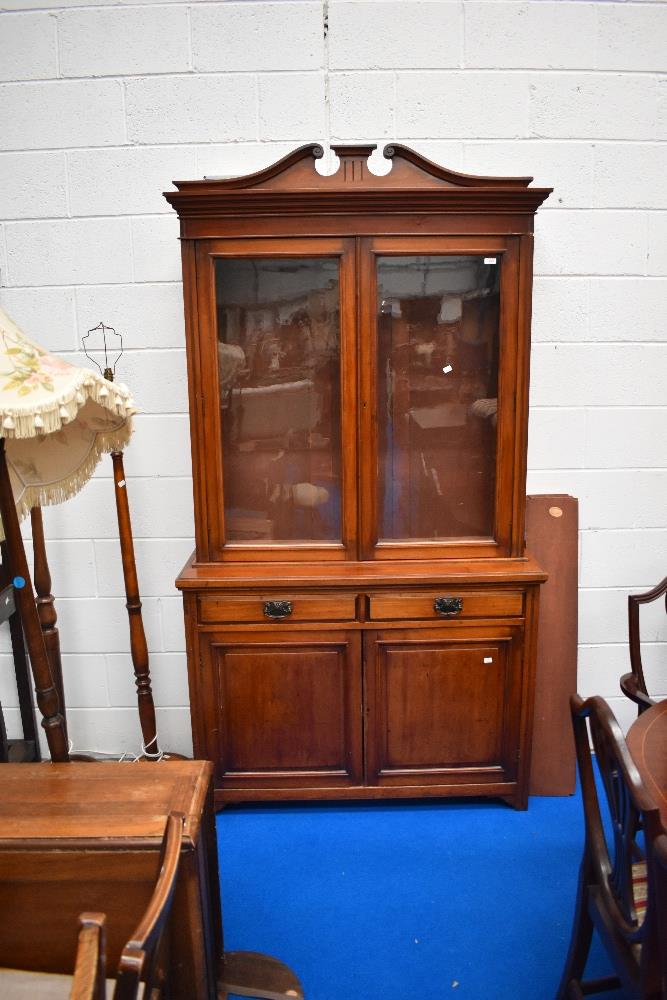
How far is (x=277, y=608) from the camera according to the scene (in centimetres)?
223

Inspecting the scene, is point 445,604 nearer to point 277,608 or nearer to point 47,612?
point 277,608

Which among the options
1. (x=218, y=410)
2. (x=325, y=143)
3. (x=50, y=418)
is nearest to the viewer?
(x=50, y=418)

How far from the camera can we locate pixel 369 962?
1814 millimetres

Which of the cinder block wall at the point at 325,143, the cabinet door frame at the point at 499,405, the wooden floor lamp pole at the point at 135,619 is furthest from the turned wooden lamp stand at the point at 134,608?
the cabinet door frame at the point at 499,405

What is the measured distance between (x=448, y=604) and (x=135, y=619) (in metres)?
1.11

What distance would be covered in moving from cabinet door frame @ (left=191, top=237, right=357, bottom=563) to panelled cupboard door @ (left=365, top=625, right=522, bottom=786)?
391 mm

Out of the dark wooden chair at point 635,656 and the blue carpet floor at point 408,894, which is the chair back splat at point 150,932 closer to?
the blue carpet floor at point 408,894

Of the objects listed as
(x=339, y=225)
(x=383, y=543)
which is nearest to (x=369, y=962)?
(x=383, y=543)

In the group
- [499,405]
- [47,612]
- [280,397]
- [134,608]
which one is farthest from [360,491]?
[47,612]

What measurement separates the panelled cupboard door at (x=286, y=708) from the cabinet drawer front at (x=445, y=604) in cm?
14

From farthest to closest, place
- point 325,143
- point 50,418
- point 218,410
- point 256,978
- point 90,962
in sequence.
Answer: point 325,143 < point 218,410 < point 256,978 < point 50,418 < point 90,962

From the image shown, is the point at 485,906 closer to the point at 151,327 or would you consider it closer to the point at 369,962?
the point at 369,962

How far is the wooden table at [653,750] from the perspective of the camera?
1.34 metres

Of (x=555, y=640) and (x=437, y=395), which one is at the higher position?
(x=437, y=395)
